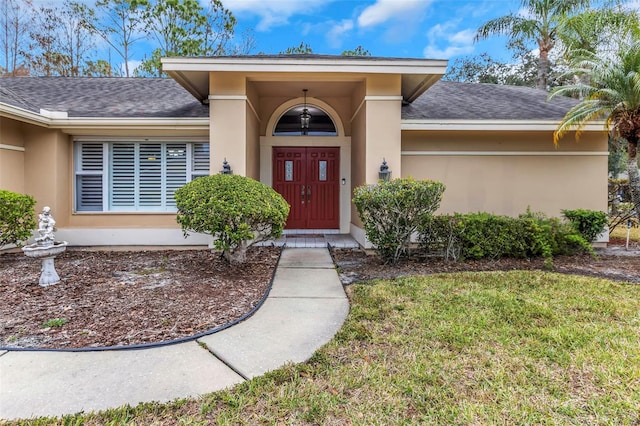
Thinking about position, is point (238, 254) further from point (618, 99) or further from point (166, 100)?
point (618, 99)

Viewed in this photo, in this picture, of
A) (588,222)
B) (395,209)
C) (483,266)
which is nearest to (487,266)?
(483,266)

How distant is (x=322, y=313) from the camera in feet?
12.7

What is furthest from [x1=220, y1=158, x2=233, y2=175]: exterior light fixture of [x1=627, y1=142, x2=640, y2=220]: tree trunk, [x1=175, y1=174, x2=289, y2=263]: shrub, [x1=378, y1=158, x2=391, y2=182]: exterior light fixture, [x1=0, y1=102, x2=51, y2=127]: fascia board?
[x1=627, y1=142, x2=640, y2=220]: tree trunk

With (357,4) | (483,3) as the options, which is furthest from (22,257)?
(483,3)

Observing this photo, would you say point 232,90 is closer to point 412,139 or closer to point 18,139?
point 412,139

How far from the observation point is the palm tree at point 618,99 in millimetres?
6266

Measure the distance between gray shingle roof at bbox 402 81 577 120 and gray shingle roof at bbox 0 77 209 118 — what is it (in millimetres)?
5474

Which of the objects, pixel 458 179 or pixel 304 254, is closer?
pixel 304 254

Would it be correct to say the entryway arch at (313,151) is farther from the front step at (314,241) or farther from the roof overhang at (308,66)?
the roof overhang at (308,66)

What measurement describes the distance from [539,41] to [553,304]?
15.9 m

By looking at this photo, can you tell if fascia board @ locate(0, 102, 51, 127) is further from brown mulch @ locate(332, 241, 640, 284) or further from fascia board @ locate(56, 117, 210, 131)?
brown mulch @ locate(332, 241, 640, 284)

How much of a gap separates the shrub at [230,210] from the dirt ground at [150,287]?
72 cm

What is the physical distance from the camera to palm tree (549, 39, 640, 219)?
627cm

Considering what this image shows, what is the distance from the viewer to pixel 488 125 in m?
7.38
